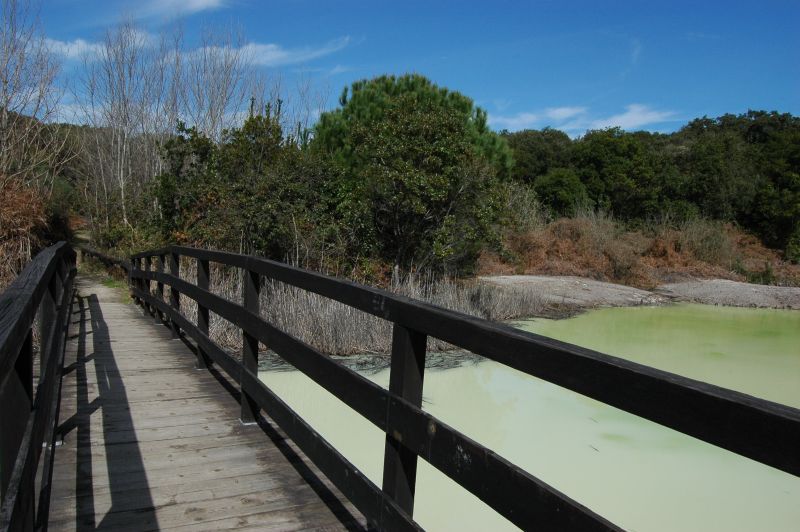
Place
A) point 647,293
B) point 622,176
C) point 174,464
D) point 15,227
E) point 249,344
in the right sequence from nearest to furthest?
1. point 174,464
2. point 249,344
3. point 15,227
4. point 647,293
5. point 622,176

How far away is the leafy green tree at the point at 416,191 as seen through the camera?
1292 cm

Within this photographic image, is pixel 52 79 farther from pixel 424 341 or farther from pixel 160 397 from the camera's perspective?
pixel 424 341

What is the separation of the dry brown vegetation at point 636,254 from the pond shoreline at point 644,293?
4.11 ft

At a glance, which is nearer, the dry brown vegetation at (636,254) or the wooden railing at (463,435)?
the wooden railing at (463,435)

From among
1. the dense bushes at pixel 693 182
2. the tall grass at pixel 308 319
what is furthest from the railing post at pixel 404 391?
the dense bushes at pixel 693 182

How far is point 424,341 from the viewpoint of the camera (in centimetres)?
222

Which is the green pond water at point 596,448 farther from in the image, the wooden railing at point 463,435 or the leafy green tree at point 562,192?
the leafy green tree at point 562,192

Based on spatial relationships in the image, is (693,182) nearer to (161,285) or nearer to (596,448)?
(596,448)

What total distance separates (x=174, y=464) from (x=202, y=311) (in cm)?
208

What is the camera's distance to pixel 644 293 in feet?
72.9

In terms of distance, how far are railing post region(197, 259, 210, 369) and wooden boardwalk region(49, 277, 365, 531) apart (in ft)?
0.43

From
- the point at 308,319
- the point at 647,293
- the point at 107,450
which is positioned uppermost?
the point at 107,450

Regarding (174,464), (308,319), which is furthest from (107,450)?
(308,319)

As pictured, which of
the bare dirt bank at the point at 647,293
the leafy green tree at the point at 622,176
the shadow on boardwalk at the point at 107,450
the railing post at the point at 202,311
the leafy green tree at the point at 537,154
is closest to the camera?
the shadow on boardwalk at the point at 107,450
